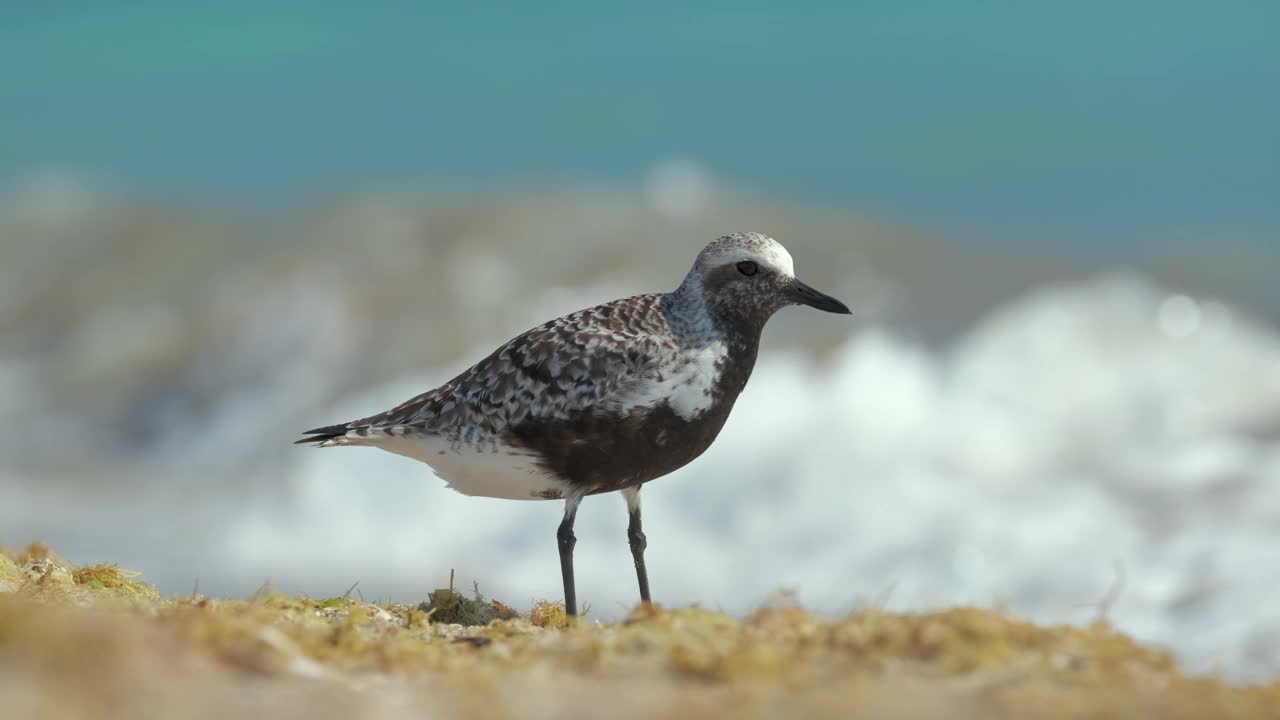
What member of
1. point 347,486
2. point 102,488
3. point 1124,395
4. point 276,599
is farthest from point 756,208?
point 276,599

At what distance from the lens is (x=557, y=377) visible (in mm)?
9984

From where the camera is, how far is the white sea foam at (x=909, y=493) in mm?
35625

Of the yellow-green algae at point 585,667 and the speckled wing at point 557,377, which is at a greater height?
the speckled wing at point 557,377

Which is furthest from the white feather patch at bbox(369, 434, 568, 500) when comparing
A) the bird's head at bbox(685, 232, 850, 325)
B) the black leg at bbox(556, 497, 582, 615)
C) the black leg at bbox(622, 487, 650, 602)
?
the bird's head at bbox(685, 232, 850, 325)

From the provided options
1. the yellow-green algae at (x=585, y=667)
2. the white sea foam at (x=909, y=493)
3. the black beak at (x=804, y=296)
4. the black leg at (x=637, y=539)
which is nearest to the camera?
the yellow-green algae at (x=585, y=667)

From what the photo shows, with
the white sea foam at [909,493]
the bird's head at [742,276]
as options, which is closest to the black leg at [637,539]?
the bird's head at [742,276]

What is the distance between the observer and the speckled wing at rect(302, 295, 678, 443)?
980cm

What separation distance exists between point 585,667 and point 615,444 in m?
2.94

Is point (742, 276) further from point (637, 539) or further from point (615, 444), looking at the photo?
point (637, 539)

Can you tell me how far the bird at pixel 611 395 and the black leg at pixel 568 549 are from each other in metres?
0.01

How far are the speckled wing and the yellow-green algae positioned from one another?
5.38ft

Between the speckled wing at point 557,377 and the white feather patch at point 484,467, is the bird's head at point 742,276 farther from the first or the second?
the white feather patch at point 484,467

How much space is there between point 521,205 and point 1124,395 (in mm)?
27440

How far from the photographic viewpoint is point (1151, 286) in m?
Result: 49.9
